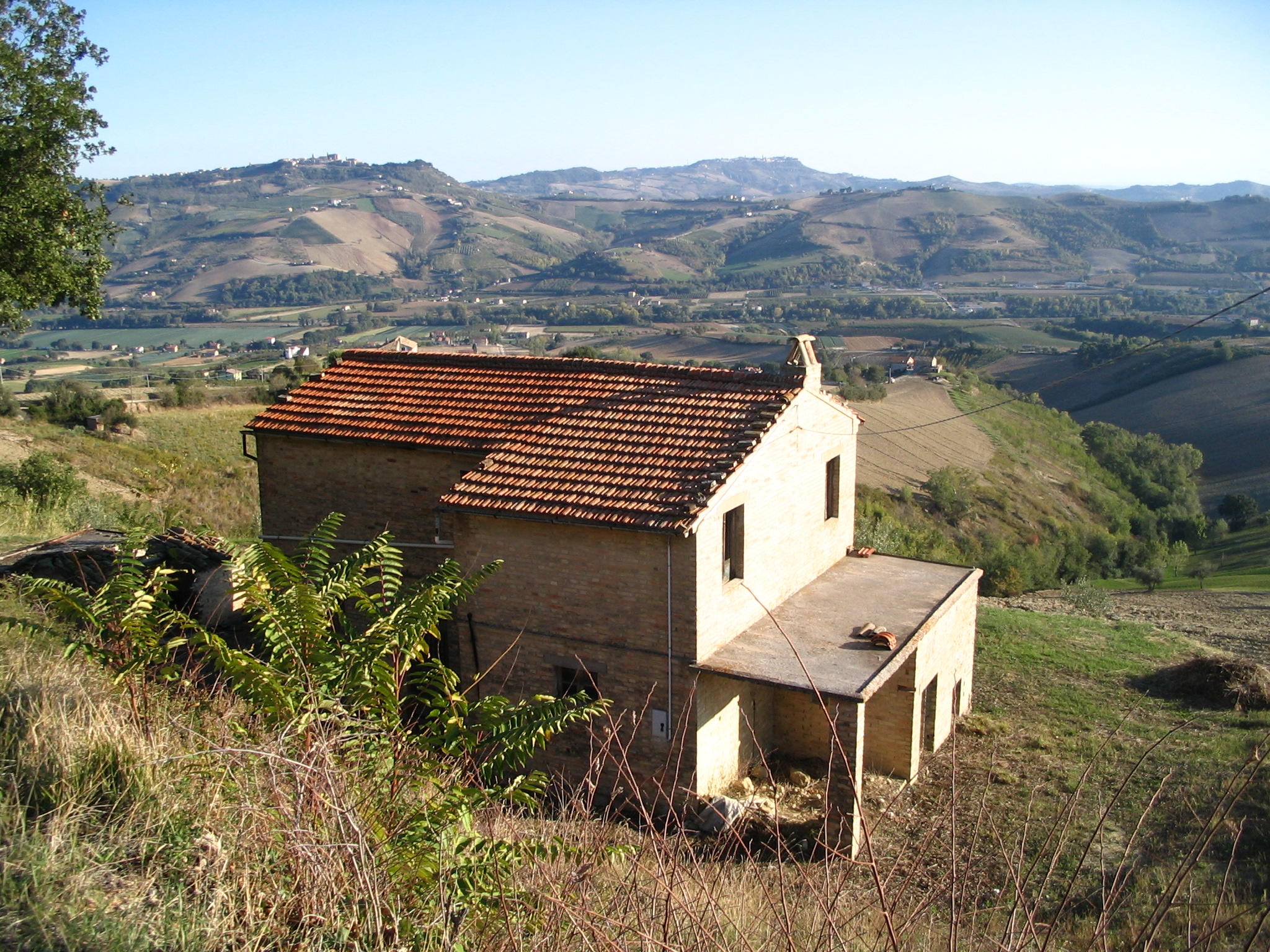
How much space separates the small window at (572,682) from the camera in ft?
39.9

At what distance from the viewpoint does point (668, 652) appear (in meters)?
11.5

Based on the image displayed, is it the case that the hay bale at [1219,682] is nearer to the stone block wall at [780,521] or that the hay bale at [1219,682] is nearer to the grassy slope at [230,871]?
the stone block wall at [780,521]

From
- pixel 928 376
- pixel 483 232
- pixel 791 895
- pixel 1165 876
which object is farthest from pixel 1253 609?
pixel 483 232

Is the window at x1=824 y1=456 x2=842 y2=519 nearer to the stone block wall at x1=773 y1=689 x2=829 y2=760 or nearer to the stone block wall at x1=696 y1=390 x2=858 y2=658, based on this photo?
the stone block wall at x1=696 y1=390 x2=858 y2=658

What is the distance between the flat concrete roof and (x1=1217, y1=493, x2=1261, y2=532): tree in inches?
1451

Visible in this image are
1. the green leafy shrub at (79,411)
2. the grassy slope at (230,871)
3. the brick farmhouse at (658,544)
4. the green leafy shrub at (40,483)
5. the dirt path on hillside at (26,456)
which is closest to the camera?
the grassy slope at (230,871)

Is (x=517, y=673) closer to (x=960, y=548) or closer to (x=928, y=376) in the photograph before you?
(x=960, y=548)

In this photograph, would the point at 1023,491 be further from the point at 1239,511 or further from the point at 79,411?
the point at 79,411

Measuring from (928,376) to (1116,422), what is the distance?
13392mm

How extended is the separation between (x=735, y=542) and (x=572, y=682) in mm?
2799

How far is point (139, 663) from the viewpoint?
6336 mm

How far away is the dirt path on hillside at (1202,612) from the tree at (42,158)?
71.5ft

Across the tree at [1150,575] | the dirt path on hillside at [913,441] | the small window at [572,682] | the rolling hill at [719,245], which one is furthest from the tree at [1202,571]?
the rolling hill at [719,245]

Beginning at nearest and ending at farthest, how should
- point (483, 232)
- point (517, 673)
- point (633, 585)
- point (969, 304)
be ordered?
point (633, 585) → point (517, 673) → point (969, 304) → point (483, 232)
